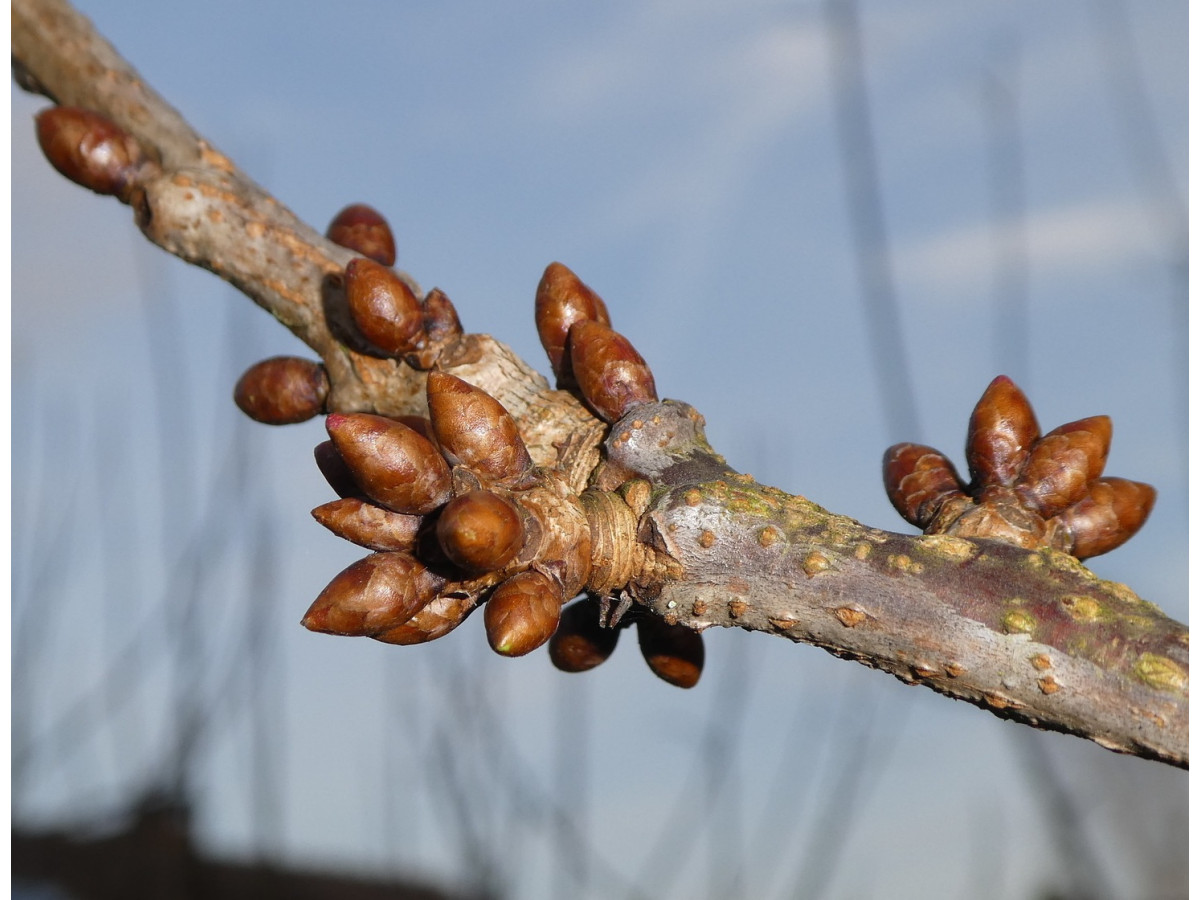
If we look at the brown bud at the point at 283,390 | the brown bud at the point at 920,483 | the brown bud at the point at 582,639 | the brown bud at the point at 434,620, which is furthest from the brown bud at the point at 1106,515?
the brown bud at the point at 283,390

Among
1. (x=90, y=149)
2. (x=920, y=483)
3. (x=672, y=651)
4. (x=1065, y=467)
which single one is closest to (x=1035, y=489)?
(x=1065, y=467)

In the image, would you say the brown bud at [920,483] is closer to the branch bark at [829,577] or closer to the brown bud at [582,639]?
the branch bark at [829,577]

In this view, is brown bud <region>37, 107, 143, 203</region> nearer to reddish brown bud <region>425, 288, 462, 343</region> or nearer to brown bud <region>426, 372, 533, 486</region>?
reddish brown bud <region>425, 288, 462, 343</region>

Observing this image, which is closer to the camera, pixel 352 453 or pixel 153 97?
pixel 352 453

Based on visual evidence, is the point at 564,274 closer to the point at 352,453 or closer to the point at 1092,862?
the point at 352,453

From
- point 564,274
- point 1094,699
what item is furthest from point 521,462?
point 1094,699

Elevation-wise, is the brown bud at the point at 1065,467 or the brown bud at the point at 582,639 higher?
the brown bud at the point at 1065,467

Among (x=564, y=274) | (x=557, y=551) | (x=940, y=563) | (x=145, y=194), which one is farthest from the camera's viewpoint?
(x=145, y=194)

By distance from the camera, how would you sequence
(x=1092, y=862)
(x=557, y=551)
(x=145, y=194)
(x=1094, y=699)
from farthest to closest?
(x=1092, y=862) → (x=145, y=194) → (x=557, y=551) → (x=1094, y=699)
